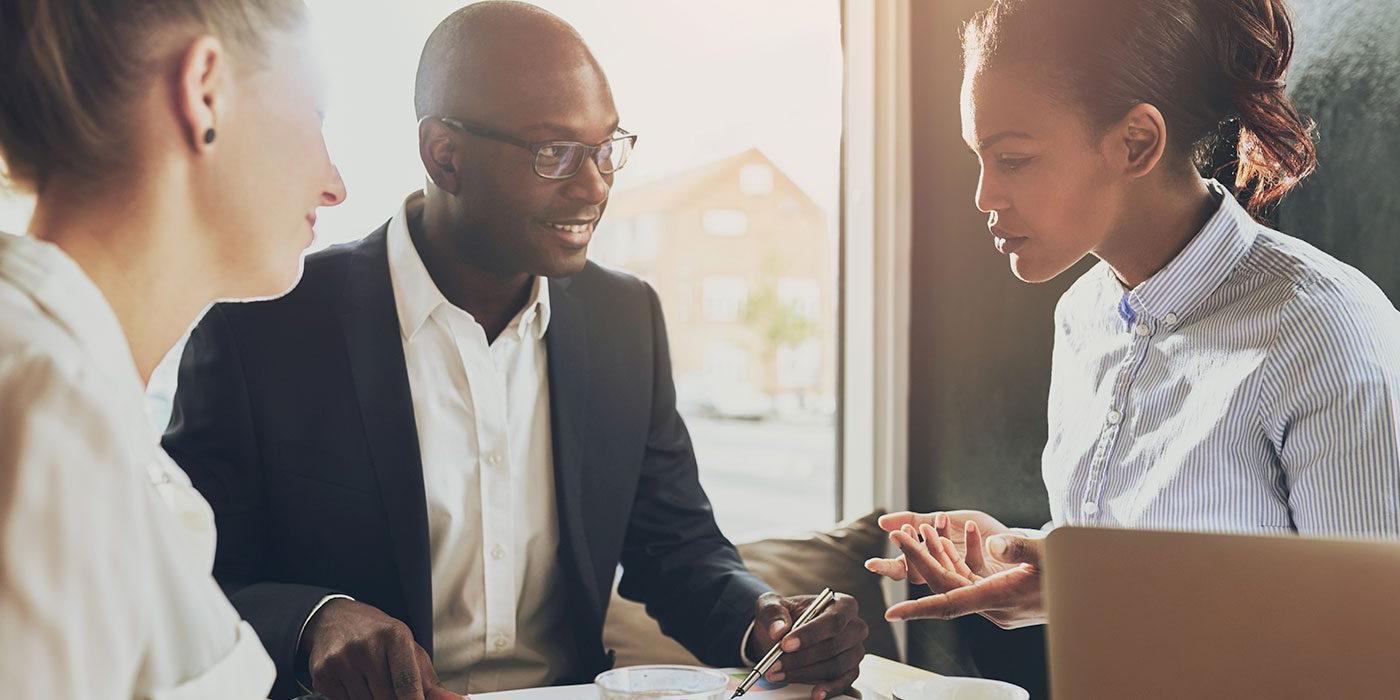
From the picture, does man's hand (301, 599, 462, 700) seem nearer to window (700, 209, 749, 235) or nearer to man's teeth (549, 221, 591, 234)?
man's teeth (549, 221, 591, 234)

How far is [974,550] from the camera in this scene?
4.39 feet

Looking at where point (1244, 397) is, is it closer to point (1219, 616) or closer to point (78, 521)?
point (1219, 616)

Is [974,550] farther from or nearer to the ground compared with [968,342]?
nearer to the ground

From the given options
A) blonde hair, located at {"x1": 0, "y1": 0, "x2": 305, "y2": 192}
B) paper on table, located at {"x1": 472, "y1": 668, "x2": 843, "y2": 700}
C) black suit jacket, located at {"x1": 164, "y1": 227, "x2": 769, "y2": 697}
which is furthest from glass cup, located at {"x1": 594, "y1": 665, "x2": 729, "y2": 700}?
blonde hair, located at {"x1": 0, "y1": 0, "x2": 305, "y2": 192}

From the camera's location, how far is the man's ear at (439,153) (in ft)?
5.43

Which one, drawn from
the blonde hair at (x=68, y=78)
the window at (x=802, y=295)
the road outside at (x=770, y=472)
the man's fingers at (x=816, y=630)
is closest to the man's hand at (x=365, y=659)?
the man's fingers at (x=816, y=630)

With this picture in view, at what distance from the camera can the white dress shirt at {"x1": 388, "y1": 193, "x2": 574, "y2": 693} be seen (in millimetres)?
1635

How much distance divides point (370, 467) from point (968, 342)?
115 centimetres

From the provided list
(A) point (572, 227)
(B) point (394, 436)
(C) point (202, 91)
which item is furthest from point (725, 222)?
(C) point (202, 91)

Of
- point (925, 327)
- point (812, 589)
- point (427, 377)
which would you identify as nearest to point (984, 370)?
point (925, 327)

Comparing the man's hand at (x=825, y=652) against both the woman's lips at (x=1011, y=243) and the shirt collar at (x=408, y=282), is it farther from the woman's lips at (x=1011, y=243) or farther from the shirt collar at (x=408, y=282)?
the shirt collar at (x=408, y=282)

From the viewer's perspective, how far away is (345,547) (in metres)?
1.54

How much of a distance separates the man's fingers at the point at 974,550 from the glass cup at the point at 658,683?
13.7 inches

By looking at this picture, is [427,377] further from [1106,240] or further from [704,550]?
[1106,240]
